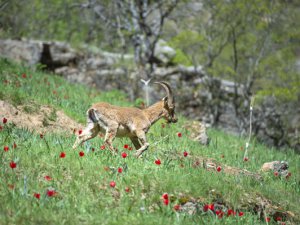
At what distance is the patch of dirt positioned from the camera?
12.3m

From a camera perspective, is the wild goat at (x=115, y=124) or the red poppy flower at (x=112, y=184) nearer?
the red poppy flower at (x=112, y=184)

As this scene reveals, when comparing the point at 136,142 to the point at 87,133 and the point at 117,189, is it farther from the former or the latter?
the point at 117,189

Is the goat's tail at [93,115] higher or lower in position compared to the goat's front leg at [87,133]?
higher

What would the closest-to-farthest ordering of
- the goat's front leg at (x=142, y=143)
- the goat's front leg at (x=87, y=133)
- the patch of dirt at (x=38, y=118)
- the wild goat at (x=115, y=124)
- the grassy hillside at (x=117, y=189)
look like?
the grassy hillside at (x=117, y=189), the goat's front leg at (x=142, y=143), the wild goat at (x=115, y=124), the goat's front leg at (x=87, y=133), the patch of dirt at (x=38, y=118)

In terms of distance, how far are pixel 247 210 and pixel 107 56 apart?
21.0m

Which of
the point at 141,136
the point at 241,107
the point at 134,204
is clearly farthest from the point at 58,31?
the point at 134,204

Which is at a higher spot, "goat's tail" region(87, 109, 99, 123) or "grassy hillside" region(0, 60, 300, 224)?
"goat's tail" region(87, 109, 99, 123)

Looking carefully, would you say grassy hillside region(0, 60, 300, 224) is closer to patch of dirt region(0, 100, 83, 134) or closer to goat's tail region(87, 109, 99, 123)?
goat's tail region(87, 109, 99, 123)

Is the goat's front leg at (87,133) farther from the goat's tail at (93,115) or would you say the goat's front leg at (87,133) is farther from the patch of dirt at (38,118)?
the patch of dirt at (38,118)

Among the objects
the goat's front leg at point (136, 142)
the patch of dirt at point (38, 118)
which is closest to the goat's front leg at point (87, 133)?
the goat's front leg at point (136, 142)

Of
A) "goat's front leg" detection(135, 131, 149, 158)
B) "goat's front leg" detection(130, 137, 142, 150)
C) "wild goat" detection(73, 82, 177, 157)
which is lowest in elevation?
"goat's front leg" detection(130, 137, 142, 150)

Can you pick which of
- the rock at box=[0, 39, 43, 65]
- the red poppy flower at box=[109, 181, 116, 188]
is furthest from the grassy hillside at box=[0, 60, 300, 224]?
the rock at box=[0, 39, 43, 65]

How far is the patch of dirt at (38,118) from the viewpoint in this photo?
12.3 metres

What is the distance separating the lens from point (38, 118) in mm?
13109
